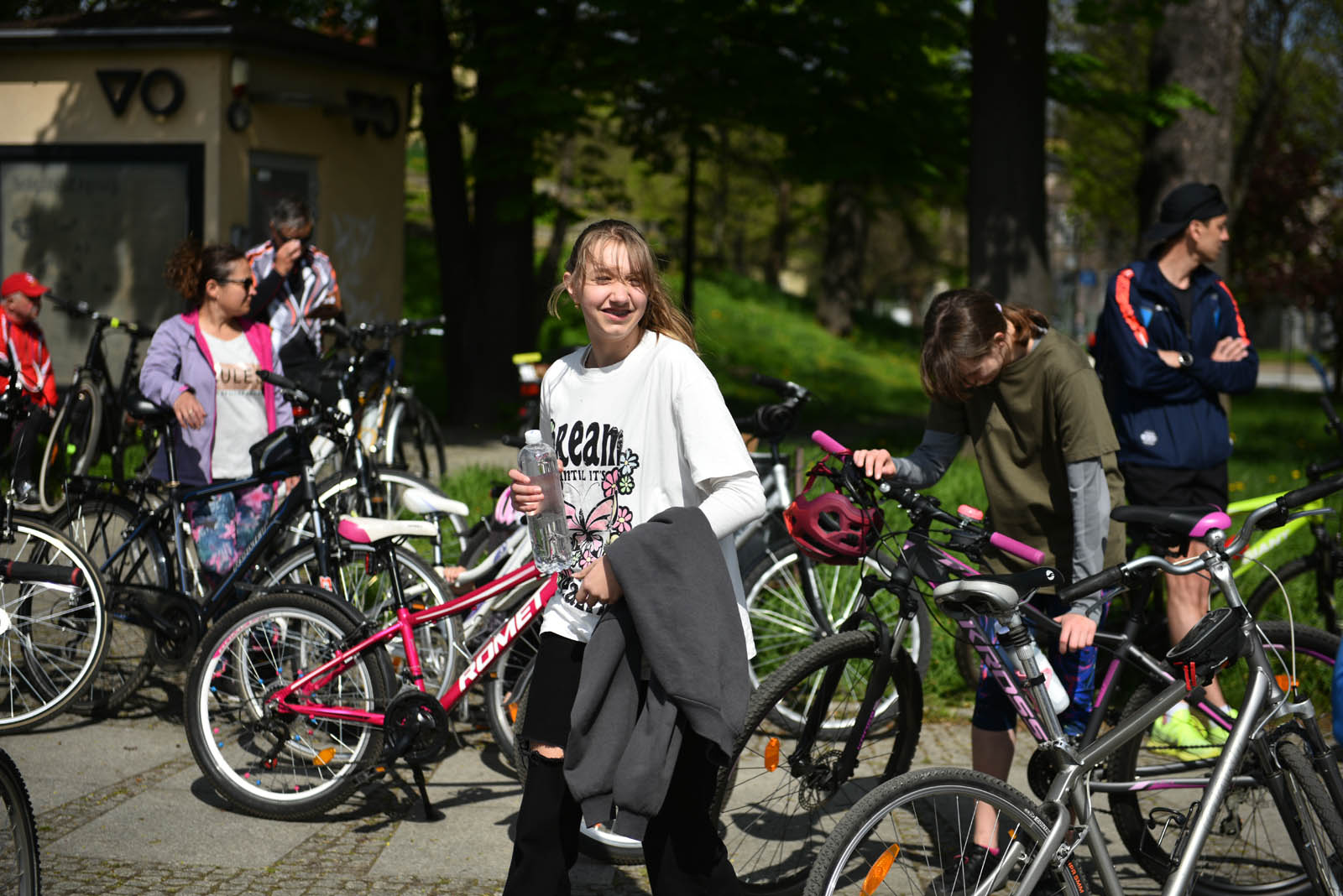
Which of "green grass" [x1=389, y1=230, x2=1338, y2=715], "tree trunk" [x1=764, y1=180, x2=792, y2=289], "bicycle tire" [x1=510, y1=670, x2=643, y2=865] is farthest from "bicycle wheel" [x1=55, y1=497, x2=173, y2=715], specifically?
"tree trunk" [x1=764, y1=180, x2=792, y2=289]

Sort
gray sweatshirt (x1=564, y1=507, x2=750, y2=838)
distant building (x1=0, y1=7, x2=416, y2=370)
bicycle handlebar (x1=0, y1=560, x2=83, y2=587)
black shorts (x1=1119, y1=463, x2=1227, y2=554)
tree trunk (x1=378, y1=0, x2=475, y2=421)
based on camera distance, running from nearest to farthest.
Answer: gray sweatshirt (x1=564, y1=507, x2=750, y2=838), bicycle handlebar (x1=0, y1=560, x2=83, y2=587), black shorts (x1=1119, y1=463, x2=1227, y2=554), distant building (x1=0, y1=7, x2=416, y2=370), tree trunk (x1=378, y1=0, x2=475, y2=421)

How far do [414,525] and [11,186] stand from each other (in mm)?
8510

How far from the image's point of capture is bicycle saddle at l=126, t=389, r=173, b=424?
218 inches

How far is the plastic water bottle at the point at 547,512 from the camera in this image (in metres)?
3.16

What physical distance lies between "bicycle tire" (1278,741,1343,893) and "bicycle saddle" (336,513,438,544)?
287 cm

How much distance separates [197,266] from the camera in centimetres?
598

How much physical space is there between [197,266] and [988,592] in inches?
157

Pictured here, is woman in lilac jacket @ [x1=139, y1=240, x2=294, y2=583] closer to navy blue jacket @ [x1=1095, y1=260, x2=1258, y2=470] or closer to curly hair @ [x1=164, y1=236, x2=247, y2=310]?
curly hair @ [x1=164, y1=236, x2=247, y2=310]

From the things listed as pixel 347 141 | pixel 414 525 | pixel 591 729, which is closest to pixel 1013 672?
pixel 591 729

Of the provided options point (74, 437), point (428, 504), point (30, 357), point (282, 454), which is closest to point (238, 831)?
point (428, 504)

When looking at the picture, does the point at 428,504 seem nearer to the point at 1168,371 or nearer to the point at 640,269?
the point at 640,269

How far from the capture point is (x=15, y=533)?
5.50 metres

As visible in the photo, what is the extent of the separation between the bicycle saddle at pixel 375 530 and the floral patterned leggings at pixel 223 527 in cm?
85

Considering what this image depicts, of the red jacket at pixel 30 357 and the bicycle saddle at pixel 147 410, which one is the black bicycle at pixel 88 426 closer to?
the red jacket at pixel 30 357
